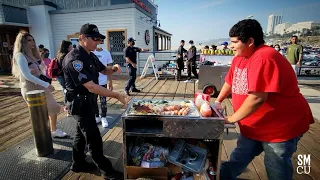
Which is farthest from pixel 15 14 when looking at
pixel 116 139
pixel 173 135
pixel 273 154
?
pixel 273 154

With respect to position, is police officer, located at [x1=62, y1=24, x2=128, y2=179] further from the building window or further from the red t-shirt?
the building window

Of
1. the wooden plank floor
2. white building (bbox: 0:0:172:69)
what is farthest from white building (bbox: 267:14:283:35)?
the wooden plank floor

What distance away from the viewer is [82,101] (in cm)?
217

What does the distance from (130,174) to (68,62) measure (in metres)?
1.42

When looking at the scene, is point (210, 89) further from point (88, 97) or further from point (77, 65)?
point (77, 65)

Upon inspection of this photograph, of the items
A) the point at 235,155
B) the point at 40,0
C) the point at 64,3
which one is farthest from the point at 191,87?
the point at 64,3

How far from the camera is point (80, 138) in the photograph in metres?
2.40

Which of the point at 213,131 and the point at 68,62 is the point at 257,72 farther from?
the point at 68,62

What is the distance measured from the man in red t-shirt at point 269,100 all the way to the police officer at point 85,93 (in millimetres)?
1244

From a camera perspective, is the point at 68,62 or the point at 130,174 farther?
the point at 68,62

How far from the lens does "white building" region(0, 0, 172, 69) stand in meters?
10.2

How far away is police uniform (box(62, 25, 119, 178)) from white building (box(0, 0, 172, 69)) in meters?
8.54

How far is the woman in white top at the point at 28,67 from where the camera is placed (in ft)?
8.71

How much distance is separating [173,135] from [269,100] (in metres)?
0.89
